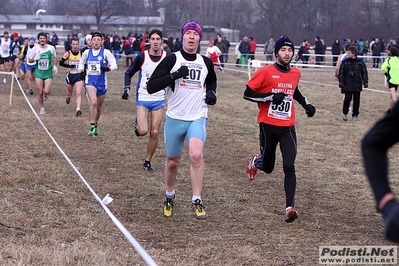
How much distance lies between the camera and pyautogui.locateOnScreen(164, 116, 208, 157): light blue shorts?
7.04m

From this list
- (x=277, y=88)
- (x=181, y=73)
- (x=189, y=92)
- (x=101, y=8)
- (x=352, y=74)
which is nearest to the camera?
(x=181, y=73)

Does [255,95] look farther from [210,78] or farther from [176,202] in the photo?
[176,202]

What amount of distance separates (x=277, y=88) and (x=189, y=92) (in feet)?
3.34

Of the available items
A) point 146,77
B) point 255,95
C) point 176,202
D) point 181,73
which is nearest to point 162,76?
point 181,73

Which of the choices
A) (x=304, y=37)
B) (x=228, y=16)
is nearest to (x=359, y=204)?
(x=304, y=37)

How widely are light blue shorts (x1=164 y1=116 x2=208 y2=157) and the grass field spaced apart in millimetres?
767

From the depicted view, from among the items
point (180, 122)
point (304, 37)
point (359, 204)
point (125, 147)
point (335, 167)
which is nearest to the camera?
point (180, 122)

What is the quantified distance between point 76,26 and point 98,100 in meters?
86.7

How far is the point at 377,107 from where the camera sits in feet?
67.6

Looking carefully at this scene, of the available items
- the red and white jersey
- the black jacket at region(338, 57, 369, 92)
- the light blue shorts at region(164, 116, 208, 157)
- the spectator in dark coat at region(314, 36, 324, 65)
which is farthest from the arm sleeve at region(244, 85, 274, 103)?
the spectator in dark coat at region(314, 36, 324, 65)

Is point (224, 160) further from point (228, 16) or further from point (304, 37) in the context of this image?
point (228, 16)

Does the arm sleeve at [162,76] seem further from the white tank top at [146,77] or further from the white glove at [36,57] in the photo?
the white glove at [36,57]

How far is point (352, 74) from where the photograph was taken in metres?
16.6

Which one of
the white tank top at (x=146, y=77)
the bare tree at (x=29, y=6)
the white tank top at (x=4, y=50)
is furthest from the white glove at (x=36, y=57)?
the bare tree at (x=29, y=6)
